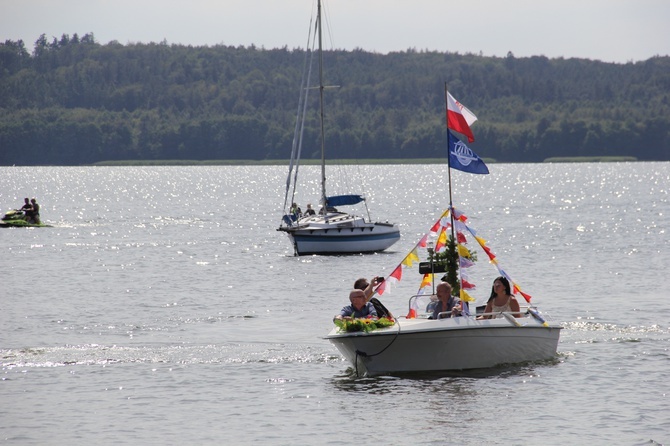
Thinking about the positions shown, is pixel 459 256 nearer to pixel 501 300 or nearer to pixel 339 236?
pixel 501 300

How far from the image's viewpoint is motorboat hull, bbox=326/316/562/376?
22672 millimetres

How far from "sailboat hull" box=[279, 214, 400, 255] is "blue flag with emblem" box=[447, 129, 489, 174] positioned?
→ 29.5 meters

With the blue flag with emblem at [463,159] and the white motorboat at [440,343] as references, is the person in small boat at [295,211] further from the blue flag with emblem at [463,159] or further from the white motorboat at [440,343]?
the white motorboat at [440,343]

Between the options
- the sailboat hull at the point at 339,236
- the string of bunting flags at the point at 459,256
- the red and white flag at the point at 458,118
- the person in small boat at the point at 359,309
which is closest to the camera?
the person in small boat at the point at 359,309

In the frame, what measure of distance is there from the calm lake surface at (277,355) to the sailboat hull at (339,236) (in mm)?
680

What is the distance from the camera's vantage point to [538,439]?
19141mm

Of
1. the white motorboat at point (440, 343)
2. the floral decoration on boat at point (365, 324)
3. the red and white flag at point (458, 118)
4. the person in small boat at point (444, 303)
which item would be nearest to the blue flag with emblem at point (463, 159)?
the red and white flag at point (458, 118)

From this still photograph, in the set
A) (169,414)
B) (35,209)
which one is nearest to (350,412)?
(169,414)

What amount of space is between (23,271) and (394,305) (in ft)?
66.9

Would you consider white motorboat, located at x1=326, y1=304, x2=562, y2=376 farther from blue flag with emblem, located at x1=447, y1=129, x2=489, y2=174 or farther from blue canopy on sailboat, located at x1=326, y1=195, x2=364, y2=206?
blue canopy on sailboat, located at x1=326, y1=195, x2=364, y2=206

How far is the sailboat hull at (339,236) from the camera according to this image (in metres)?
53.8

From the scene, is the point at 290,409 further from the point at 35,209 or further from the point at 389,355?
the point at 35,209

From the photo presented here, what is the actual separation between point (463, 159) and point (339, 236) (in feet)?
98.0

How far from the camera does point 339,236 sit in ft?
177
